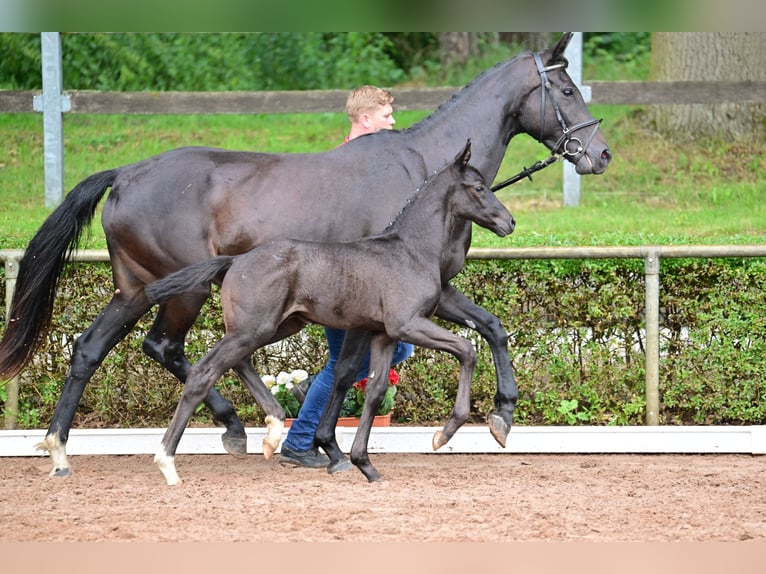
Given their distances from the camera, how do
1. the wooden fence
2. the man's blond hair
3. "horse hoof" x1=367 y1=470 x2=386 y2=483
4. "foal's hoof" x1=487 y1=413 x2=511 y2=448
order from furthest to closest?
the wooden fence, the man's blond hair, "foal's hoof" x1=487 y1=413 x2=511 y2=448, "horse hoof" x1=367 y1=470 x2=386 y2=483

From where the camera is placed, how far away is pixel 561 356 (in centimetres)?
688

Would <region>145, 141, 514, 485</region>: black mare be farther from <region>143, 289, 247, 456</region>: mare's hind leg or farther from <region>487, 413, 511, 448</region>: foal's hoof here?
<region>143, 289, 247, 456</region>: mare's hind leg

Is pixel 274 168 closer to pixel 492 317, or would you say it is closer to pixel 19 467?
pixel 492 317

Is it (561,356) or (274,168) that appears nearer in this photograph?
(274,168)

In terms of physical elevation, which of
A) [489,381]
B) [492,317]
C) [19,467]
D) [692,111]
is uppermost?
[692,111]

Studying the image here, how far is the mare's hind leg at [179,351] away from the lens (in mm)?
6113

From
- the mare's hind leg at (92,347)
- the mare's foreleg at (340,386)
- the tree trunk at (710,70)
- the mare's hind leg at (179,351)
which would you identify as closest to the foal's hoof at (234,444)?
the mare's hind leg at (179,351)

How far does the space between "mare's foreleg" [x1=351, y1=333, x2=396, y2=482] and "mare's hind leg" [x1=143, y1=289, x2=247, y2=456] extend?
873mm

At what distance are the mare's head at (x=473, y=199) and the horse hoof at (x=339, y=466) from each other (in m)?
1.49

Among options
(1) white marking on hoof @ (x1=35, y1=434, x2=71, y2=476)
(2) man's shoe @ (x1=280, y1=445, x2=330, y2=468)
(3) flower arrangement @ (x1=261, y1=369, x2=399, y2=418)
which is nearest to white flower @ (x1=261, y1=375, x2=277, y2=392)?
(3) flower arrangement @ (x1=261, y1=369, x2=399, y2=418)

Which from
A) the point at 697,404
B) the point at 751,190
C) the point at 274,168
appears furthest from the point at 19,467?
the point at 751,190

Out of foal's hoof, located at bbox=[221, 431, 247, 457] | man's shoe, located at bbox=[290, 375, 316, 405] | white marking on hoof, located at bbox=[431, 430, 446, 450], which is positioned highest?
man's shoe, located at bbox=[290, 375, 316, 405]

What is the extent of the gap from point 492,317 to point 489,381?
3.43 feet

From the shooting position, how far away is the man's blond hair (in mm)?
6336
